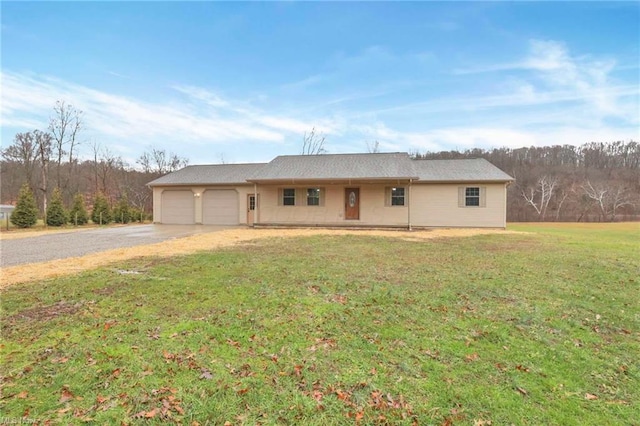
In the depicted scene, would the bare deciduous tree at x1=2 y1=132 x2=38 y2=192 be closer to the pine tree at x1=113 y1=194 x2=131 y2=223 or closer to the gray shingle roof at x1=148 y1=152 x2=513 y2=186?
the pine tree at x1=113 y1=194 x2=131 y2=223

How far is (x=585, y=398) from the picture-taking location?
2291mm

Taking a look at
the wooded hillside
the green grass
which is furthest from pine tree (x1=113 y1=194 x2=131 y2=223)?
the green grass

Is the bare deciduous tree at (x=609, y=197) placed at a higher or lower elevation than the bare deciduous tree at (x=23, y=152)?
lower

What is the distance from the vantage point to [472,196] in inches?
658

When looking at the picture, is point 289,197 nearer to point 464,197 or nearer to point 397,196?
point 397,196

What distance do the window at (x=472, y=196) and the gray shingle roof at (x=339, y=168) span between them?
304 centimetres

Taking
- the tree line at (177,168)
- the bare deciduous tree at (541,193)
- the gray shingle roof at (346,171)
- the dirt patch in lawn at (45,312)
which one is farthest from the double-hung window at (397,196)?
the bare deciduous tree at (541,193)

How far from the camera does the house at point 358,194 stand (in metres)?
16.5

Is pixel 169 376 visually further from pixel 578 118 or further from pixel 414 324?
pixel 578 118

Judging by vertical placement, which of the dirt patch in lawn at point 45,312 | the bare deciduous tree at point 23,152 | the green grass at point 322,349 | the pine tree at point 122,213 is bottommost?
the green grass at point 322,349

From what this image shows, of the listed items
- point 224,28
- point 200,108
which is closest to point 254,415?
point 224,28

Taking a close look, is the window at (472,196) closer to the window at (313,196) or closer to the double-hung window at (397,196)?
the double-hung window at (397,196)

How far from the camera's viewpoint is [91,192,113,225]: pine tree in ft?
67.4

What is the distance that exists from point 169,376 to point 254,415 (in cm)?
87
